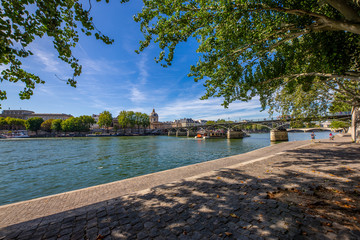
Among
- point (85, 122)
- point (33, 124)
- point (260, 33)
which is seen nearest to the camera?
point (260, 33)

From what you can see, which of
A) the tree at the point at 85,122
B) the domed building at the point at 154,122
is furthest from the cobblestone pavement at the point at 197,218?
the domed building at the point at 154,122

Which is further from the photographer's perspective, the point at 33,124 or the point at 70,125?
the point at 33,124

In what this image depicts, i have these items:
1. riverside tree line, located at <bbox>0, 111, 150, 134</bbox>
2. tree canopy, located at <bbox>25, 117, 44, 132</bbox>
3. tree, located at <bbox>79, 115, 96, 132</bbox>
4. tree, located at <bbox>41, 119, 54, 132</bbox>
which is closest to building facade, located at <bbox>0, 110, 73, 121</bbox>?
riverside tree line, located at <bbox>0, 111, 150, 134</bbox>

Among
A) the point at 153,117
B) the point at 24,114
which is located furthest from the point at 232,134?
the point at 24,114

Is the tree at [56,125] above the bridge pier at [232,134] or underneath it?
above

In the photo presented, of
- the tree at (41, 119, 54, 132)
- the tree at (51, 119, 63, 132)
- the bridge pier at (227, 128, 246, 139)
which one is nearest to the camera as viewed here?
the bridge pier at (227, 128, 246, 139)

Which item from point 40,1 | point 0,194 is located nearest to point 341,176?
point 40,1

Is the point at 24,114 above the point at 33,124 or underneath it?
above

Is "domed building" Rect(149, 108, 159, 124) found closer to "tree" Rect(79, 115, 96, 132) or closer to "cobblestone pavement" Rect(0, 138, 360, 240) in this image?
"tree" Rect(79, 115, 96, 132)

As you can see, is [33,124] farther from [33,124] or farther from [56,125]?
[56,125]

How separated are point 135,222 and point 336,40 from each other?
391 inches

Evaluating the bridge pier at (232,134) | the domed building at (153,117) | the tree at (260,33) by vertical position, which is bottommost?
the bridge pier at (232,134)

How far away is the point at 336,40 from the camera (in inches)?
259

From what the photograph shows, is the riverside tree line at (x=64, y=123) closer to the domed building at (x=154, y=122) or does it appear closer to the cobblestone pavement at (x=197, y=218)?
the domed building at (x=154, y=122)
